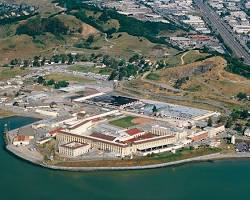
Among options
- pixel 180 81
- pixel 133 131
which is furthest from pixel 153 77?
pixel 133 131

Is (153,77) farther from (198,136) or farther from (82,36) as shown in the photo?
(82,36)

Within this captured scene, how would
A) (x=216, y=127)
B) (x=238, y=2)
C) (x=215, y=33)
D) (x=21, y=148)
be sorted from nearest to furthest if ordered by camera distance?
(x=21, y=148), (x=216, y=127), (x=215, y=33), (x=238, y=2)

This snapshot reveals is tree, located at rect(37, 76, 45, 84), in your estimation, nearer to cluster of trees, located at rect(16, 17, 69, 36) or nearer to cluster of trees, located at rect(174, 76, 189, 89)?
cluster of trees, located at rect(174, 76, 189, 89)

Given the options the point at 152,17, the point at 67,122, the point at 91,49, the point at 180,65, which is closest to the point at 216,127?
the point at 67,122

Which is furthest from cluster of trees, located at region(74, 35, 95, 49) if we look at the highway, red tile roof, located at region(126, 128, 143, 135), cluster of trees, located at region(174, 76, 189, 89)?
red tile roof, located at region(126, 128, 143, 135)

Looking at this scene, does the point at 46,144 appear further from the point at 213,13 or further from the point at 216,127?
the point at 213,13

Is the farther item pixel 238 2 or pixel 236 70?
pixel 238 2

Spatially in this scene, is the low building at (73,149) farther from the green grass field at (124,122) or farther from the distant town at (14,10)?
the distant town at (14,10)

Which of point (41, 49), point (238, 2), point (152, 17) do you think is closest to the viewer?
point (41, 49)

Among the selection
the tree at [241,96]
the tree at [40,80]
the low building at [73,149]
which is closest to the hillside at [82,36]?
the tree at [40,80]
